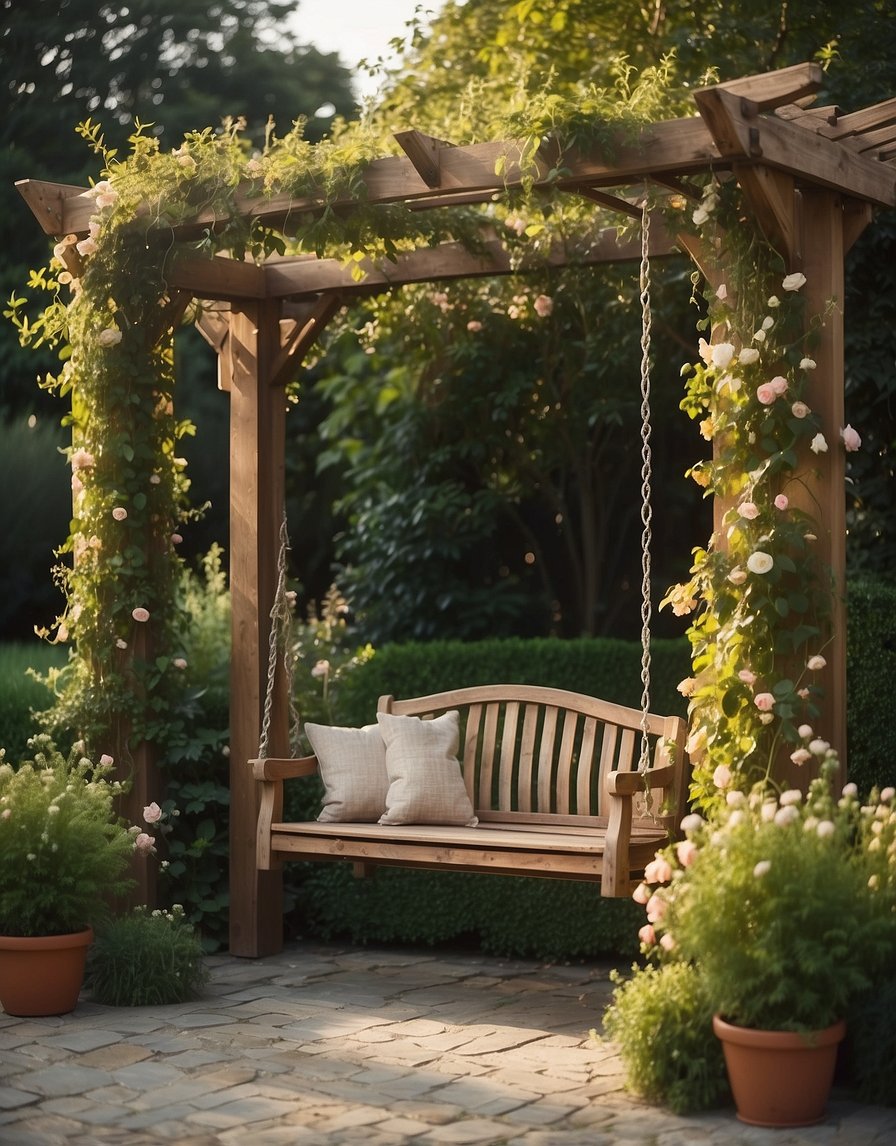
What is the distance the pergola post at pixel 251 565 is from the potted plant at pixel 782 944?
2.53 meters

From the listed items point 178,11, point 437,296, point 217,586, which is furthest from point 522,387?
point 178,11

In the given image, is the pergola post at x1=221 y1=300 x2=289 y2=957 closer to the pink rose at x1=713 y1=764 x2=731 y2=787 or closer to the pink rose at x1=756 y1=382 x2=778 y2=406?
the pink rose at x1=713 y1=764 x2=731 y2=787

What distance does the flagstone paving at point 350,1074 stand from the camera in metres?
3.80

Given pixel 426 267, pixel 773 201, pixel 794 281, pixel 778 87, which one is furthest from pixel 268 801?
pixel 778 87

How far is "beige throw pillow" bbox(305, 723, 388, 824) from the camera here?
5867 mm

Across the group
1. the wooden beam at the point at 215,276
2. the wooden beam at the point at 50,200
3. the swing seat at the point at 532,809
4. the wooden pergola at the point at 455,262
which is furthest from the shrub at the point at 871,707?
the wooden beam at the point at 50,200

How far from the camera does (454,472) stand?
9.38 metres

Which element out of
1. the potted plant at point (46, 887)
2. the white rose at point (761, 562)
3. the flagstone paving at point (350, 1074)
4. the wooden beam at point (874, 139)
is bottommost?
the flagstone paving at point (350, 1074)

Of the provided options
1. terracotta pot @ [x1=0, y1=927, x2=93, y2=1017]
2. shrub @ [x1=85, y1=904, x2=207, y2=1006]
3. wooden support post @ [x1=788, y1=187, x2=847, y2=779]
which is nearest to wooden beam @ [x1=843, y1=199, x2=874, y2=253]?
wooden support post @ [x1=788, y1=187, x2=847, y2=779]

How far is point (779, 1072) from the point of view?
12.7 ft

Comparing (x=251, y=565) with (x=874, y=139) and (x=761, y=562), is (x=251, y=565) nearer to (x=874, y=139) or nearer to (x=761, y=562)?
(x=761, y=562)

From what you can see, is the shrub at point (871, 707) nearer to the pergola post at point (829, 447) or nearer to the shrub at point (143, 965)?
the pergola post at point (829, 447)

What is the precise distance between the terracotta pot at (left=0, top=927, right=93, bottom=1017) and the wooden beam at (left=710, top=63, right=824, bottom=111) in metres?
3.29

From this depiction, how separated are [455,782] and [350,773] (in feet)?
1.35
